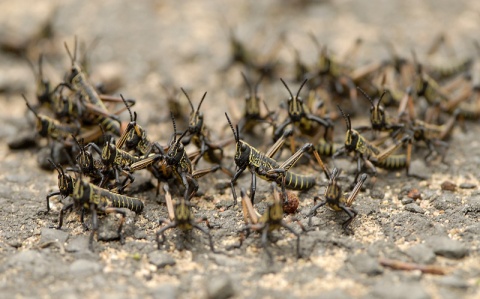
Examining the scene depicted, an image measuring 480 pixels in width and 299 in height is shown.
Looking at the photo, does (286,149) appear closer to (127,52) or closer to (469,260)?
(469,260)

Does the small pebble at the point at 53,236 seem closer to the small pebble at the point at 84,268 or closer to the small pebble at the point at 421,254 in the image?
the small pebble at the point at 84,268

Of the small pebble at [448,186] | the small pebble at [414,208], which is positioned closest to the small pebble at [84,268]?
the small pebble at [414,208]

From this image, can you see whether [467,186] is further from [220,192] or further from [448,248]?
[220,192]

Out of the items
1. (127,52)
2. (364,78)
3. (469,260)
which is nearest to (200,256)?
(469,260)

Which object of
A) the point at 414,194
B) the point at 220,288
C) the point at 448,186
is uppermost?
the point at 448,186

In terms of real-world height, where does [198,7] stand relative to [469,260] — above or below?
above

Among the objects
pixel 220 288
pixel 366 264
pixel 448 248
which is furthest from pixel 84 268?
pixel 448 248

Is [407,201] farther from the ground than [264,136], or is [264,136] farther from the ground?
[264,136]

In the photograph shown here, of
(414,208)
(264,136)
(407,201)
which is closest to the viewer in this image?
(414,208)
